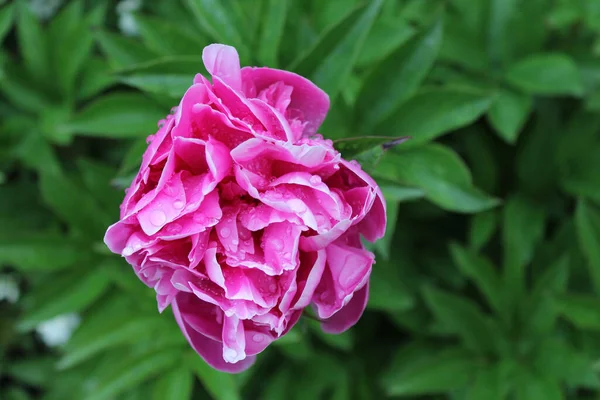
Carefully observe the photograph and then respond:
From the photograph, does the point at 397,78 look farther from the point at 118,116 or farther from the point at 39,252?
the point at 39,252

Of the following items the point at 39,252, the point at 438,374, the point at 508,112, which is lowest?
Result: the point at 438,374

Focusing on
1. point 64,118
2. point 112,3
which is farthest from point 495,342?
point 112,3

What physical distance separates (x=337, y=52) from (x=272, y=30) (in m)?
0.19

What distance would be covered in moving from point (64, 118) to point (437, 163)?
1.09 meters

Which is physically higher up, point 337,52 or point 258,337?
point 337,52

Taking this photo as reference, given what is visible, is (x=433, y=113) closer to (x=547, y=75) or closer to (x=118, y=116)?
(x=547, y=75)

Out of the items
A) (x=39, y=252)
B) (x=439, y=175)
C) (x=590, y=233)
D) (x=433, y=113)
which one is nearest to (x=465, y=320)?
(x=590, y=233)

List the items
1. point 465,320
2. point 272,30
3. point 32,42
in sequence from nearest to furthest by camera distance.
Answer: point 272,30 < point 465,320 < point 32,42

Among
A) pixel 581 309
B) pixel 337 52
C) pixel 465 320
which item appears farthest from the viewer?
pixel 465 320

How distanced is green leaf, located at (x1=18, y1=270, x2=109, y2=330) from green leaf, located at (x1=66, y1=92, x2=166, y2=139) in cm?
48

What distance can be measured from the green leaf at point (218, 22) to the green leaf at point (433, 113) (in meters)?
0.36

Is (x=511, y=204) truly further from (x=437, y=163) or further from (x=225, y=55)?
(x=225, y=55)

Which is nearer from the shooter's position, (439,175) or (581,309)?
(439,175)

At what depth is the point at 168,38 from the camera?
4.81ft
